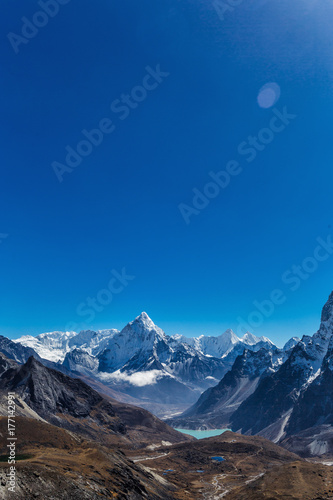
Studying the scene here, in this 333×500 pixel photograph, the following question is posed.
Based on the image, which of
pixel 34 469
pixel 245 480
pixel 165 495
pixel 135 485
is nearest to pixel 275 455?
pixel 245 480

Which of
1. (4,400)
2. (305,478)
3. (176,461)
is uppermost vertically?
(4,400)

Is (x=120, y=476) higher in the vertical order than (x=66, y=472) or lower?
lower

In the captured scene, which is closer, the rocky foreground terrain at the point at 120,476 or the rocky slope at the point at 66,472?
the rocky slope at the point at 66,472

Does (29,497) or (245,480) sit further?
(245,480)

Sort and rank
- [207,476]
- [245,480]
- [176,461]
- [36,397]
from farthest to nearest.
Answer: [36,397]
[176,461]
[207,476]
[245,480]

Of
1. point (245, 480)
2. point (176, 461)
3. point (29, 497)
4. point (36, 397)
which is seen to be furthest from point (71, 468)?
point (36, 397)

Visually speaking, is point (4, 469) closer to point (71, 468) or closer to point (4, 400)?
point (71, 468)

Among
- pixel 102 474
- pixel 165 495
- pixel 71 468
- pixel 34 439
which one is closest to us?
pixel 71 468

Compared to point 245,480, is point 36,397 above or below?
above

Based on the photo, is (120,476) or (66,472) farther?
(120,476)

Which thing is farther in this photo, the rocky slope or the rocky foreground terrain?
the rocky foreground terrain
